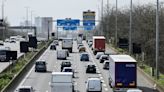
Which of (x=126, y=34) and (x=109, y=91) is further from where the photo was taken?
(x=126, y=34)

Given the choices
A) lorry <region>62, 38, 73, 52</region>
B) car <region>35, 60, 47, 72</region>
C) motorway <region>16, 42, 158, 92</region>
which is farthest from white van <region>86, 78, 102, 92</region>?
lorry <region>62, 38, 73, 52</region>

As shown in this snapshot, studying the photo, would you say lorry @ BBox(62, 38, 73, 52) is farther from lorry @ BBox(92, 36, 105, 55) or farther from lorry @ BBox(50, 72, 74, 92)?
lorry @ BBox(50, 72, 74, 92)

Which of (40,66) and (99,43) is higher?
(99,43)

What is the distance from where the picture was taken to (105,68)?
2872 inches

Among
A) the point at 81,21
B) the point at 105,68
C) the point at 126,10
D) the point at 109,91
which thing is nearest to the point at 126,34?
the point at 81,21

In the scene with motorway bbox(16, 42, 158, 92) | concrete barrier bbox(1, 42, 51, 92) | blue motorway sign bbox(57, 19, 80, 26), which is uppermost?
blue motorway sign bbox(57, 19, 80, 26)

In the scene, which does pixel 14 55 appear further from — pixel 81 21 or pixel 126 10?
pixel 126 10

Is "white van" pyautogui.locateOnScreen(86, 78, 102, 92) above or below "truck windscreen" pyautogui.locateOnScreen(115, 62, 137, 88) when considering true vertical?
below

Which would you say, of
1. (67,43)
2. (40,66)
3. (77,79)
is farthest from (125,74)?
(67,43)

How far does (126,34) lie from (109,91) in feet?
275

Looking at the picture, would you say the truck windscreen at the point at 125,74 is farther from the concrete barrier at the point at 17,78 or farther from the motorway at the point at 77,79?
the concrete barrier at the point at 17,78

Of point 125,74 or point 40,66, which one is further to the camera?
point 40,66

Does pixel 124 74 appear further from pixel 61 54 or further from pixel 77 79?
pixel 61 54

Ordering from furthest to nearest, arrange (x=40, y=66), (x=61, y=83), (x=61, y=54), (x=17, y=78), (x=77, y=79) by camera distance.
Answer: (x=61, y=54)
(x=40, y=66)
(x=77, y=79)
(x=17, y=78)
(x=61, y=83)
